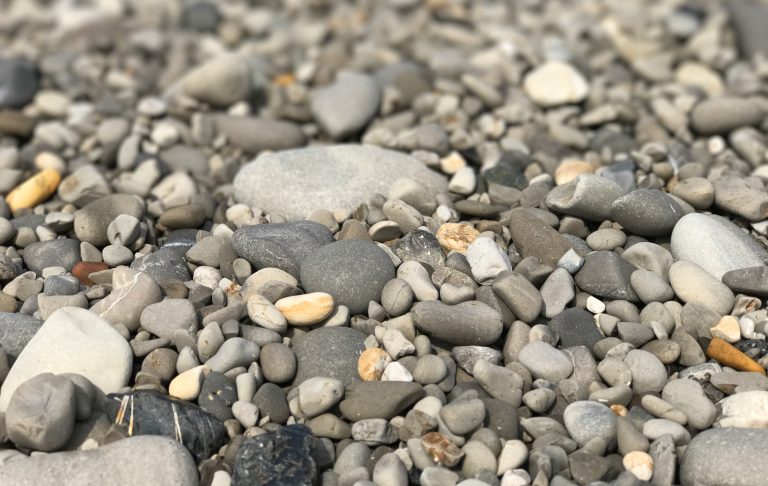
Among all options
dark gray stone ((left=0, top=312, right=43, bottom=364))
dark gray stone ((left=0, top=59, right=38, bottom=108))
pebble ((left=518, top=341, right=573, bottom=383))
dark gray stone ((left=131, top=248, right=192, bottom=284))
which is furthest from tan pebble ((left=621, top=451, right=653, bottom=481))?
dark gray stone ((left=0, top=59, right=38, bottom=108))

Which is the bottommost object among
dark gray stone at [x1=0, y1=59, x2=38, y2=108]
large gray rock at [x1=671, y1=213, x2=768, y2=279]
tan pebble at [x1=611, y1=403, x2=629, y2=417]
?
dark gray stone at [x1=0, y1=59, x2=38, y2=108]

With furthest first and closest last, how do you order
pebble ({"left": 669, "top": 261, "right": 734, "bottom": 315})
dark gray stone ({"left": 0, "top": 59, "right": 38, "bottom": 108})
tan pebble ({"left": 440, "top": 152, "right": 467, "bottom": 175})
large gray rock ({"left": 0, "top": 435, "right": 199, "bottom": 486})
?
dark gray stone ({"left": 0, "top": 59, "right": 38, "bottom": 108}) → tan pebble ({"left": 440, "top": 152, "right": 467, "bottom": 175}) → pebble ({"left": 669, "top": 261, "right": 734, "bottom": 315}) → large gray rock ({"left": 0, "top": 435, "right": 199, "bottom": 486})

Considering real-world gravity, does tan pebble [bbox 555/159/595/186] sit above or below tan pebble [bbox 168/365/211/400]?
above

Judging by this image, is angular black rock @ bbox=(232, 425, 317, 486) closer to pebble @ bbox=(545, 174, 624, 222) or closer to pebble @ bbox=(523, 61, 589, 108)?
pebble @ bbox=(545, 174, 624, 222)

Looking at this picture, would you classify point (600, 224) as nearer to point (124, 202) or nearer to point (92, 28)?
point (124, 202)

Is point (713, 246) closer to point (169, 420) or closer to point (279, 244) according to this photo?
point (279, 244)

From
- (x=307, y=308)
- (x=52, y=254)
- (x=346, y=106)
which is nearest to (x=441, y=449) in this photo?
(x=307, y=308)

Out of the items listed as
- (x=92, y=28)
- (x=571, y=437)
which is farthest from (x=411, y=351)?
(x=92, y=28)

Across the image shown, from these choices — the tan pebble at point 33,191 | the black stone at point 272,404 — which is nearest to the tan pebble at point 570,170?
the black stone at point 272,404

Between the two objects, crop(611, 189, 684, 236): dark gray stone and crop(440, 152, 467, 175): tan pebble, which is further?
crop(440, 152, 467, 175): tan pebble
